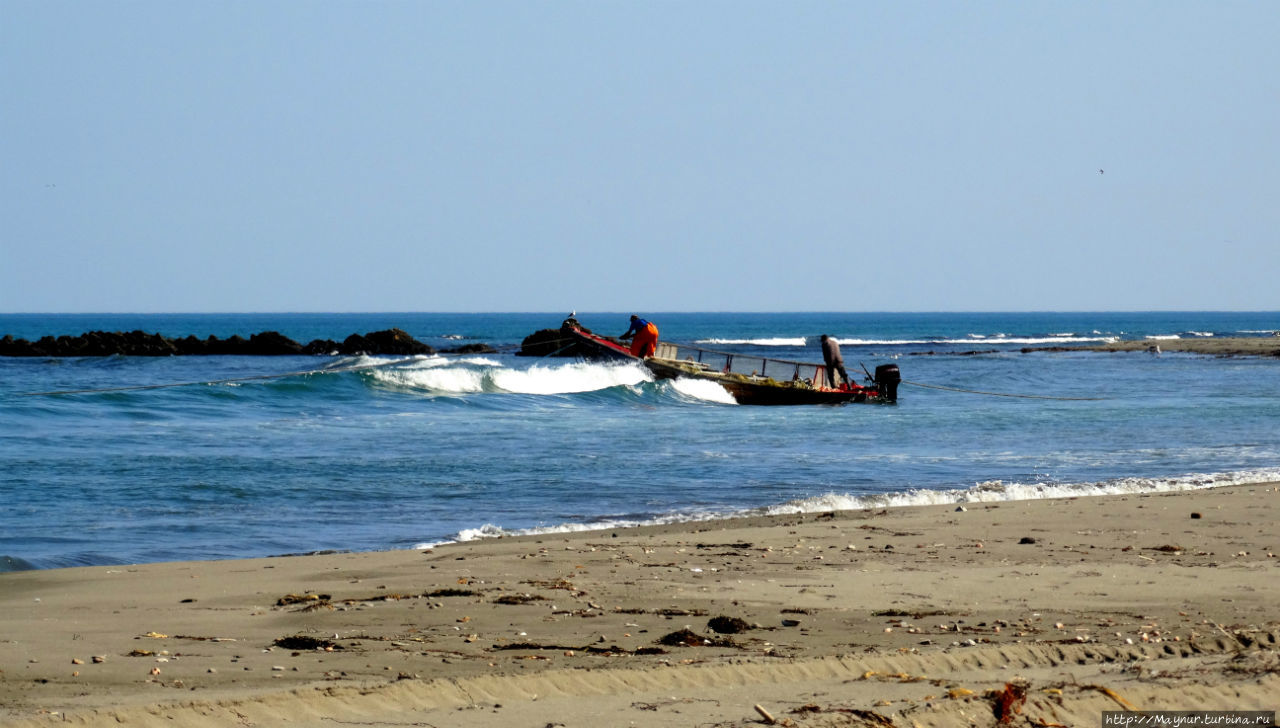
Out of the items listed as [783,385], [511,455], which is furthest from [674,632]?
[783,385]

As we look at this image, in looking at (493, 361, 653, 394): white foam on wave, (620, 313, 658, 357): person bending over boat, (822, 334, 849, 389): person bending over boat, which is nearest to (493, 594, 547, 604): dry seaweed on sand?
(822, 334, 849, 389): person bending over boat

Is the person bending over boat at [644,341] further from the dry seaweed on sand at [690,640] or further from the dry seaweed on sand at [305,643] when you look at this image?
the dry seaweed on sand at [305,643]

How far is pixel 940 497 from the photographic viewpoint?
42.2ft

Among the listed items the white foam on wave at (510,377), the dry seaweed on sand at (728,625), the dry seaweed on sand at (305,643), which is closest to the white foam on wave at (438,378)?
the white foam on wave at (510,377)

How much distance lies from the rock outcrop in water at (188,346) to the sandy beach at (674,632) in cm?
4867

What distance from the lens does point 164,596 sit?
7570 mm

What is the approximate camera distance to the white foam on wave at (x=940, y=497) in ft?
36.2

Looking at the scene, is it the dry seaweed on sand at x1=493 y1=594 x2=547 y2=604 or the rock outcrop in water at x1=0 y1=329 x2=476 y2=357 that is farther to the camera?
the rock outcrop in water at x1=0 y1=329 x2=476 y2=357

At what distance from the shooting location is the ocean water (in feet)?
37.9

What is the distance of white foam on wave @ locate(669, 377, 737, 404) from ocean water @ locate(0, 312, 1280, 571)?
0.37 feet

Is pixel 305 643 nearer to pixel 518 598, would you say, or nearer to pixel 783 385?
pixel 518 598

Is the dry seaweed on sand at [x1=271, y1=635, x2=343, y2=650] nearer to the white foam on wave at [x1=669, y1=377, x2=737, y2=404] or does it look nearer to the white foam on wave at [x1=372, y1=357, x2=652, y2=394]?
the white foam on wave at [x1=669, y1=377, x2=737, y2=404]

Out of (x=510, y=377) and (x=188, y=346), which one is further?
(x=188, y=346)

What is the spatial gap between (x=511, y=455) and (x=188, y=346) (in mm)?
44442
